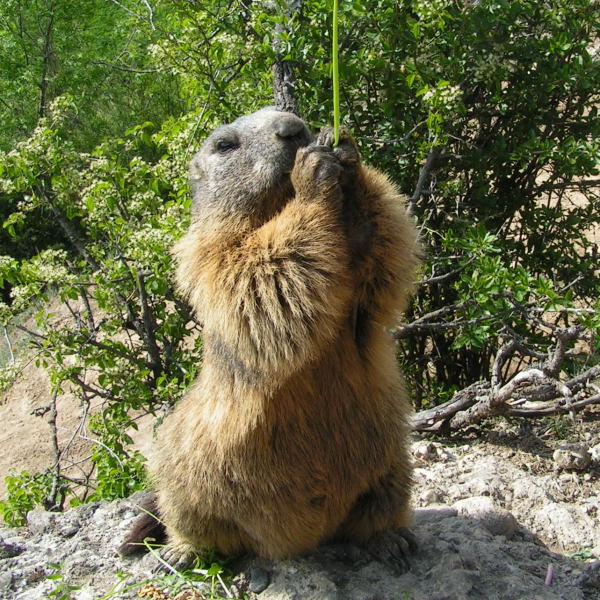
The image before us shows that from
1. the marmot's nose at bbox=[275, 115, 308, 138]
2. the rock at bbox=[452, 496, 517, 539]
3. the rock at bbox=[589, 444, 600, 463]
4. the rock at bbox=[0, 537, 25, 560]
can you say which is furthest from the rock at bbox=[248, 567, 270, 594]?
the rock at bbox=[589, 444, 600, 463]

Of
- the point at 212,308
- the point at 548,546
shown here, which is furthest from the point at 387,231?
the point at 548,546

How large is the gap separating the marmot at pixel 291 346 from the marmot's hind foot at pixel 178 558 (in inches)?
5.4

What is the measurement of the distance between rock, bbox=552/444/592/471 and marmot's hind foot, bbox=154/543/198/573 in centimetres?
265

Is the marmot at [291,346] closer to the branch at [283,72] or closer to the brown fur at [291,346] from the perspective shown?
the brown fur at [291,346]

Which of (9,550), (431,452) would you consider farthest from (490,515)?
(9,550)

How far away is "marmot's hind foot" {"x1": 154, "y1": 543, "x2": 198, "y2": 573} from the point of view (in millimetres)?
4004

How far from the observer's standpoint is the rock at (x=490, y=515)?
166 inches

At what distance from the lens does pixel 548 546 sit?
14.1 ft

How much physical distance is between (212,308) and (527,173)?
3.99m

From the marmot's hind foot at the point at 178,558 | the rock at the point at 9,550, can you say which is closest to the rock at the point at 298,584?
the marmot's hind foot at the point at 178,558

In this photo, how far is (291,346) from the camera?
128 inches

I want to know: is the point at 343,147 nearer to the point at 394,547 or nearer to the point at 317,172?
the point at 317,172

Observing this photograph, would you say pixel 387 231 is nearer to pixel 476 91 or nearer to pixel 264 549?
pixel 264 549

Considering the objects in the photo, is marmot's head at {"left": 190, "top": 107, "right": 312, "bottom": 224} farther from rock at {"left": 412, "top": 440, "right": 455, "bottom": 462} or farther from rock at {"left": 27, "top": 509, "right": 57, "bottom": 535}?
rock at {"left": 412, "top": 440, "right": 455, "bottom": 462}
